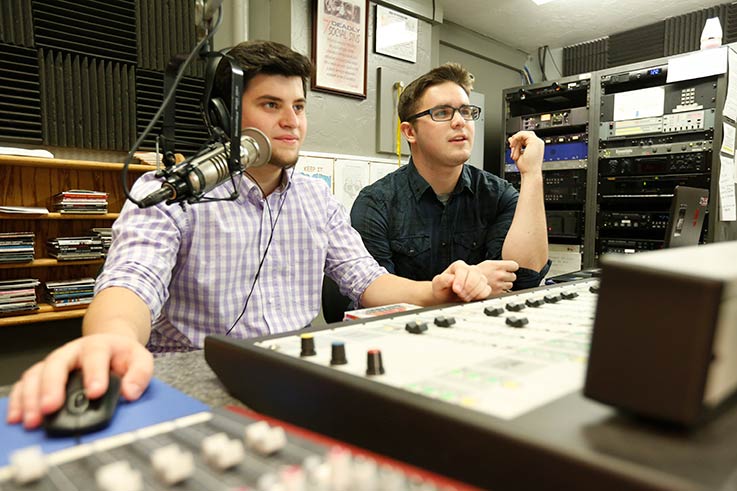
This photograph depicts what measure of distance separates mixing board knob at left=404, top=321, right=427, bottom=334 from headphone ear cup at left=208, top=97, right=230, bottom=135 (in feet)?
1.24

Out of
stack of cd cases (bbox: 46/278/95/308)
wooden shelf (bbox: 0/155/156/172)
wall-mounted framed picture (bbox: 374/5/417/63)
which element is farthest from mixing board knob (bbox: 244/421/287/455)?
wall-mounted framed picture (bbox: 374/5/417/63)

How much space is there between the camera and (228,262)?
1168 mm

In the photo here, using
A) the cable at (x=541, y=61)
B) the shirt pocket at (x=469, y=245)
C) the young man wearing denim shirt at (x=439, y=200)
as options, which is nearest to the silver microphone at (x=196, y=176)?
the young man wearing denim shirt at (x=439, y=200)

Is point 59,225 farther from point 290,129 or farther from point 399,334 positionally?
point 399,334

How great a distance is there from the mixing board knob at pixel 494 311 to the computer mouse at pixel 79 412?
1.56 ft

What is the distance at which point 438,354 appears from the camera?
0.51m

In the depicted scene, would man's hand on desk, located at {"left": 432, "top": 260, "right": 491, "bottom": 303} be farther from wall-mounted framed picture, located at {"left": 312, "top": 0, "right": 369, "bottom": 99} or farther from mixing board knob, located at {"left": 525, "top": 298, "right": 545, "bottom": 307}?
wall-mounted framed picture, located at {"left": 312, "top": 0, "right": 369, "bottom": 99}

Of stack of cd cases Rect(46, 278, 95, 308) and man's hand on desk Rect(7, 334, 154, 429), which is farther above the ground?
man's hand on desk Rect(7, 334, 154, 429)

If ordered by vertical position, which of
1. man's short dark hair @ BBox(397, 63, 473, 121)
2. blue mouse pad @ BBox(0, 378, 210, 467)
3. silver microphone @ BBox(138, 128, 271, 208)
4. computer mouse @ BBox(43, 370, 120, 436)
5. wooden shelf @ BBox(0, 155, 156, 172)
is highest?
man's short dark hair @ BBox(397, 63, 473, 121)

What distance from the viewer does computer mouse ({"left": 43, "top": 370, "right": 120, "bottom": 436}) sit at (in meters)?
0.43

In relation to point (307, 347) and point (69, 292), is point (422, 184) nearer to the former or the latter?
point (307, 347)

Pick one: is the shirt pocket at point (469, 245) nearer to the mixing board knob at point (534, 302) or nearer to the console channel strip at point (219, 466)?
the mixing board knob at point (534, 302)

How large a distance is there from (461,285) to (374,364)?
0.51 metres

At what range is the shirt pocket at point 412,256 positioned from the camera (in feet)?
6.01
